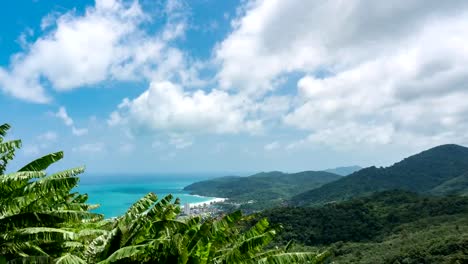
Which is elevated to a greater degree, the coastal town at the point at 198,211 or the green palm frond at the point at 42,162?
the green palm frond at the point at 42,162

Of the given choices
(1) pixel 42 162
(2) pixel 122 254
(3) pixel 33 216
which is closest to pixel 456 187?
(1) pixel 42 162

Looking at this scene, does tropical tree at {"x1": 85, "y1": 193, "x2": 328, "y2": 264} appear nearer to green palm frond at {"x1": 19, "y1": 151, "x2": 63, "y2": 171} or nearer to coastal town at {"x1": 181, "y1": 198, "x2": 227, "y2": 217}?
coastal town at {"x1": 181, "y1": 198, "x2": 227, "y2": 217}

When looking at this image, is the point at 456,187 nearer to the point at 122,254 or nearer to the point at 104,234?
the point at 104,234

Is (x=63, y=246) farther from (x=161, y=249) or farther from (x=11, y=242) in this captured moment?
(x=161, y=249)

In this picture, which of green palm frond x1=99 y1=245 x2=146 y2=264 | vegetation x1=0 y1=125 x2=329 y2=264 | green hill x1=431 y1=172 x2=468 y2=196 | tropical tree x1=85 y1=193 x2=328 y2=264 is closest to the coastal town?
tropical tree x1=85 y1=193 x2=328 y2=264

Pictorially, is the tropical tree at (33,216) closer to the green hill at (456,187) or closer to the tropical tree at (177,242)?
the tropical tree at (177,242)

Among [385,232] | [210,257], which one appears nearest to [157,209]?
[210,257]

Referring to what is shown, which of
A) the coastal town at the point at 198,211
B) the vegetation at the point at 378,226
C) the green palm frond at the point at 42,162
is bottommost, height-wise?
the vegetation at the point at 378,226

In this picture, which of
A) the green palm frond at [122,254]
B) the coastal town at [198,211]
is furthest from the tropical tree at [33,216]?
the coastal town at [198,211]
